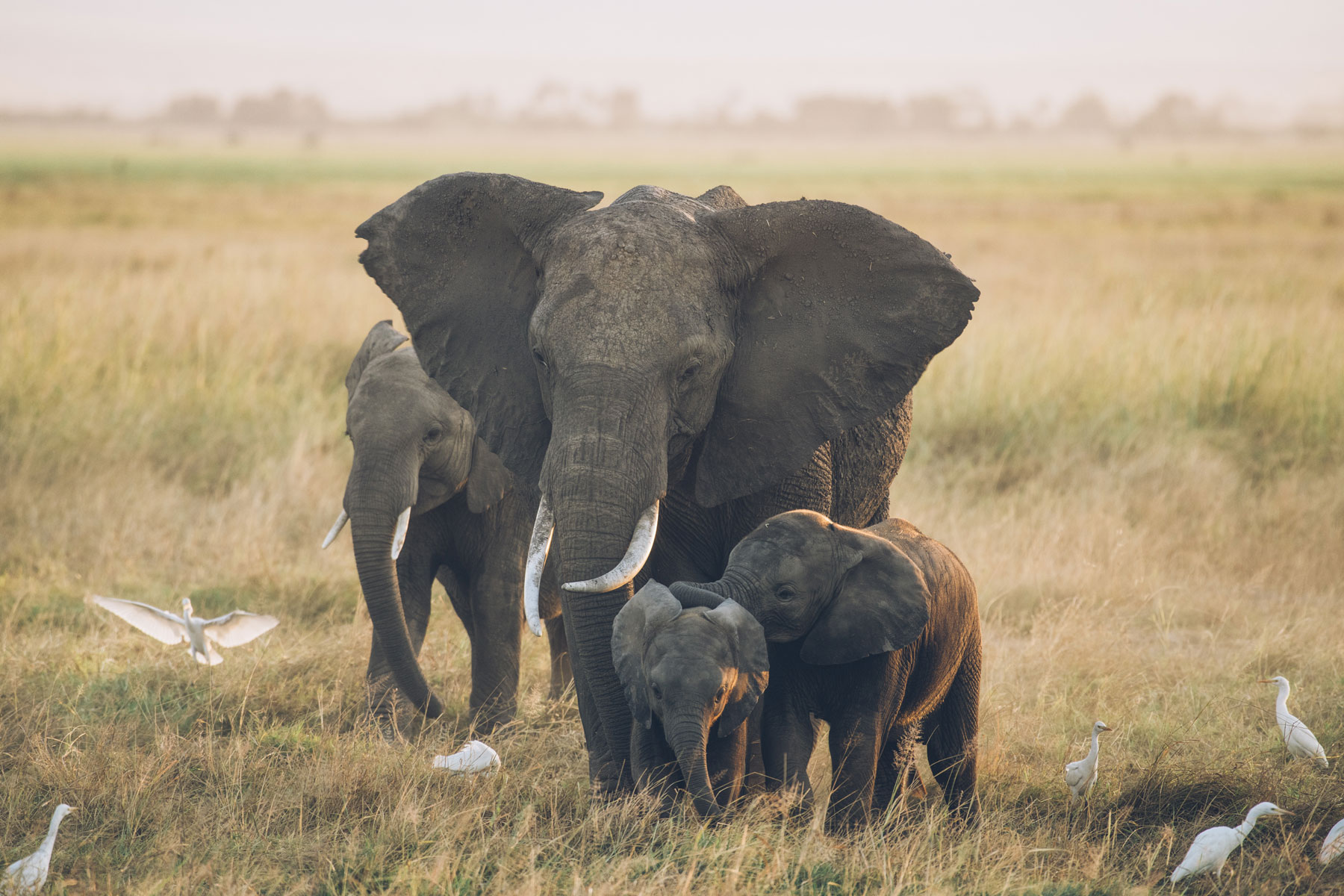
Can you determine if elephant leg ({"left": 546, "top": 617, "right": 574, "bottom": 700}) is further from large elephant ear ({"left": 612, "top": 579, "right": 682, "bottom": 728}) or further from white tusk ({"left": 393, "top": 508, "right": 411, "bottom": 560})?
large elephant ear ({"left": 612, "top": 579, "right": 682, "bottom": 728})

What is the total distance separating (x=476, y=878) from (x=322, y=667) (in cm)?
245

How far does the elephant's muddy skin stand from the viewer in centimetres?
513

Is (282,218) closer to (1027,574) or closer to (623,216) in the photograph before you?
(1027,574)

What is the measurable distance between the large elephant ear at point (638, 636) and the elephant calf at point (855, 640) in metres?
0.13

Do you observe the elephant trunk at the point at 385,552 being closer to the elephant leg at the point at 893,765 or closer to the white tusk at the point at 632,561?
the white tusk at the point at 632,561

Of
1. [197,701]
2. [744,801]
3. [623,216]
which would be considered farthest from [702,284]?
[197,701]

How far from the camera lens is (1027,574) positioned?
7102 millimetres

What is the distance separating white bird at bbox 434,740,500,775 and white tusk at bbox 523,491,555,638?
38.6 inches

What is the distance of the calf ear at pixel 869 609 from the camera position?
370cm

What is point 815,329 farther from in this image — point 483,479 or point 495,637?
point 495,637

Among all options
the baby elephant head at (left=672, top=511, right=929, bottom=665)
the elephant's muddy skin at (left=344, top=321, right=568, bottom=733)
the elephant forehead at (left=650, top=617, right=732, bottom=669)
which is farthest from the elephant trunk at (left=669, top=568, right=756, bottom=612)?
the elephant's muddy skin at (left=344, top=321, right=568, bottom=733)

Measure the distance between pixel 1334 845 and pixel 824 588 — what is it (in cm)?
190

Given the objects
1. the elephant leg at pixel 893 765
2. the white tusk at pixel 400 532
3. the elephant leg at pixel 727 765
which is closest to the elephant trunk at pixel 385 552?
the white tusk at pixel 400 532

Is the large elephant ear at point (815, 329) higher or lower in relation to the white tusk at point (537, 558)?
higher
